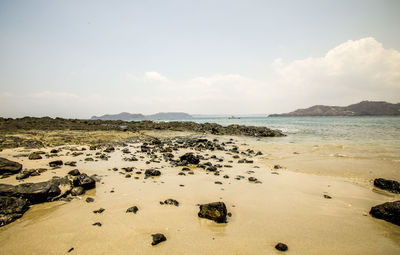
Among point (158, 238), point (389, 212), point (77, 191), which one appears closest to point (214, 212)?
point (158, 238)

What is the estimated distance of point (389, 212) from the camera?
4.29 metres

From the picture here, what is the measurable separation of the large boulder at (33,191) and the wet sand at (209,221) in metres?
0.22

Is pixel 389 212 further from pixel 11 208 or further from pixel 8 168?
pixel 8 168

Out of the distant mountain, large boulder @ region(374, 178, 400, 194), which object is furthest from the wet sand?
the distant mountain

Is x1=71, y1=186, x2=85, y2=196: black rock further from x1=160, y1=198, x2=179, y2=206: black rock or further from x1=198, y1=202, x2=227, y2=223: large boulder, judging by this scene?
x1=198, y1=202, x2=227, y2=223: large boulder

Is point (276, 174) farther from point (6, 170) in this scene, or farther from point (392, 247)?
point (6, 170)

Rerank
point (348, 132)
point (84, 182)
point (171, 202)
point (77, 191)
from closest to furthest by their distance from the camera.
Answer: point (171, 202)
point (77, 191)
point (84, 182)
point (348, 132)

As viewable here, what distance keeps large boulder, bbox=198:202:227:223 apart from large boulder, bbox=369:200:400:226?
386cm

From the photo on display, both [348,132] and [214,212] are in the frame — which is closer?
[214,212]

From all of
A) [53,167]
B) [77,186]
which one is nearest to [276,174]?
[77,186]

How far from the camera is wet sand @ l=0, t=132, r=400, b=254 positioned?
11.0 ft

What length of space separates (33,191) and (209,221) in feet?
16.1

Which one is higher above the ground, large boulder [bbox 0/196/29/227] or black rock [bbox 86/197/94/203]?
large boulder [bbox 0/196/29/227]

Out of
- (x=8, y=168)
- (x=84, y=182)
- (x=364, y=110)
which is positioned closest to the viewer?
(x=84, y=182)
